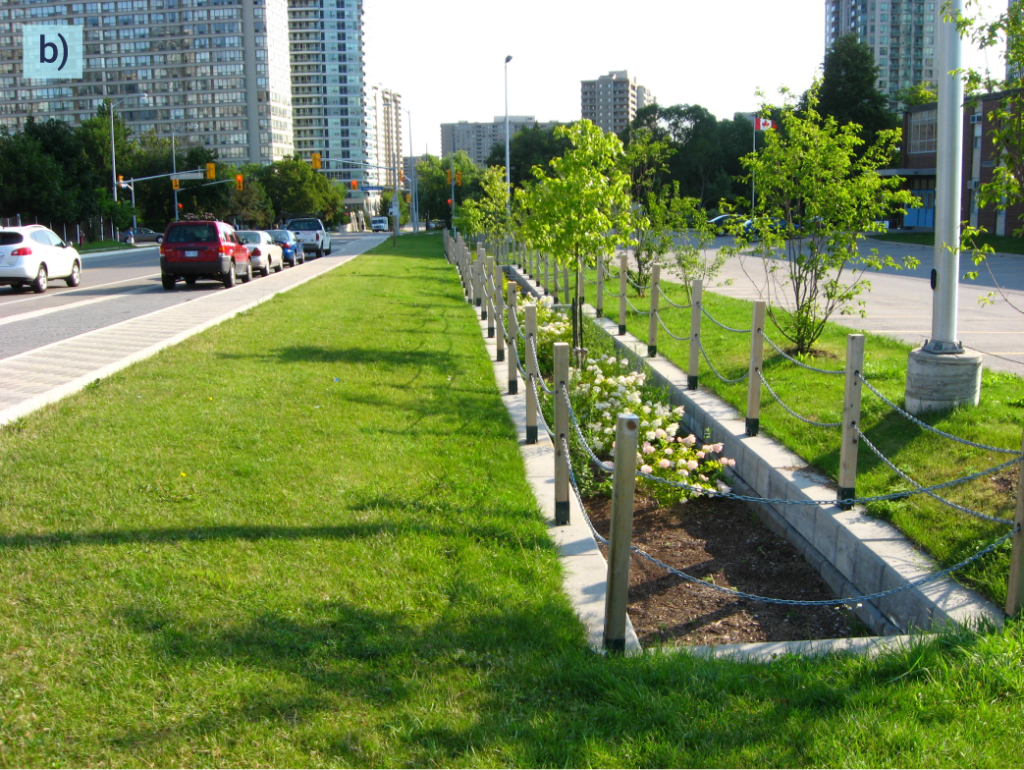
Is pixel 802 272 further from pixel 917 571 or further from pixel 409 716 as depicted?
pixel 409 716

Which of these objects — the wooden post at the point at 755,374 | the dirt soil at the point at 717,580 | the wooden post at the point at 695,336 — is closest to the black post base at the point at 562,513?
the dirt soil at the point at 717,580

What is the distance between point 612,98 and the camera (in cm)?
18588

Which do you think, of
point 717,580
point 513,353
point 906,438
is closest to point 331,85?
point 513,353

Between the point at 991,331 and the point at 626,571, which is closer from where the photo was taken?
the point at 626,571

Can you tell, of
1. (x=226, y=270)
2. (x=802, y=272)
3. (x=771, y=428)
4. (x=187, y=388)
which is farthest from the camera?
(x=226, y=270)

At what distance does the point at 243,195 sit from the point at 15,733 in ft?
314

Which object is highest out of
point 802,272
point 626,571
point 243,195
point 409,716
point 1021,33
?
point 243,195

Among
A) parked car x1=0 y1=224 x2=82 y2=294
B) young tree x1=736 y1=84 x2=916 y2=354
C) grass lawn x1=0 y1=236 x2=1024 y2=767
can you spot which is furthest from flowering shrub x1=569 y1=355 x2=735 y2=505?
parked car x1=0 y1=224 x2=82 y2=294

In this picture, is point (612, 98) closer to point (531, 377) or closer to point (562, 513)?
point (531, 377)

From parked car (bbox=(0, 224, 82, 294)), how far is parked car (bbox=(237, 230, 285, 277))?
6277 mm

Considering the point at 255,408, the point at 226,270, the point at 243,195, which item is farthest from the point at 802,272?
the point at 243,195

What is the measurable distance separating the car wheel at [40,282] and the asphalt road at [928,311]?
17050mm

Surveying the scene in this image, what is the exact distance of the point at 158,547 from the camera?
5.07 metres

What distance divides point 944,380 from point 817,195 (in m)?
3.34
